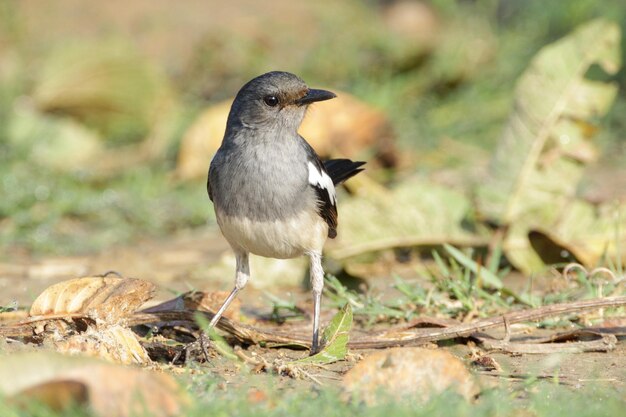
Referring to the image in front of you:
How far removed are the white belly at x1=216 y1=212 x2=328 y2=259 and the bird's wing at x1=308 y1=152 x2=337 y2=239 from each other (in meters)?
0.10

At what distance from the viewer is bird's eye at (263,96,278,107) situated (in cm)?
460

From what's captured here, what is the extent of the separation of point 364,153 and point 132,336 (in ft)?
14.4

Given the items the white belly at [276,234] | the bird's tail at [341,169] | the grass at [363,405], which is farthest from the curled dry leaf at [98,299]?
the bird's tail at [341,169]

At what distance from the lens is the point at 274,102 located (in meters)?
4.60

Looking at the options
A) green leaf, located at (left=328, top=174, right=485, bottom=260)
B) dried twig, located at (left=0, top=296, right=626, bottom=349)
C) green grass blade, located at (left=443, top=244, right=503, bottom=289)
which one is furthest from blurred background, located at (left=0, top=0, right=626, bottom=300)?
dried twig, located at (left=0, top=296, right=626, bottom=349)

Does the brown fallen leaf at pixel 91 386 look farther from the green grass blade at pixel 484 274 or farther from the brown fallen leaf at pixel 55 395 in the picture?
the green grass blade at pixel 484 274

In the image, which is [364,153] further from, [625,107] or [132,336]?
[132,336]

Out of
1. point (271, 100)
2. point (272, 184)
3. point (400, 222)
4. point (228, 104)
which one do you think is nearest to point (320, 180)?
point (272, 184)

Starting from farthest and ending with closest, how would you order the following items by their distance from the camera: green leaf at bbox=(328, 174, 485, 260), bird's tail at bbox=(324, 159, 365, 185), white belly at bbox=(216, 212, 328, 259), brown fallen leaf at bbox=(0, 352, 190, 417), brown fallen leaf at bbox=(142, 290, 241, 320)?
green leaf at bbox=(328, 174, 485, 260)
bird's tail at bbox=(324, 159, 365, 185)
brown fallen leaf at bbox=(142, 290, 241, 320)
white belly at bbox=(216, 212, 328, 259)
brown fallen leaf at bbox=(0, 352, 190, 417)

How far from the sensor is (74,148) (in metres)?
8.95

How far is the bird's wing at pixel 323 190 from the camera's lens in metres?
4.51

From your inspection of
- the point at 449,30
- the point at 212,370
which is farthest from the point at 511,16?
the point at 212,370

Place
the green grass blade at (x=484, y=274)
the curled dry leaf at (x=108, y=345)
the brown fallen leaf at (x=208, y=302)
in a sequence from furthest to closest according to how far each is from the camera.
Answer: the green grass blade at (x=484, y=274) → the brown fallen leaf at (x=208, y=302) → the curled dry leaf at (x=108, y=345)

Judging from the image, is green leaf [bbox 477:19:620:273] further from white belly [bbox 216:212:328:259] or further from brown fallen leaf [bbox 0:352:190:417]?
brown fallen leaf [bbox 0:352:190:417]
